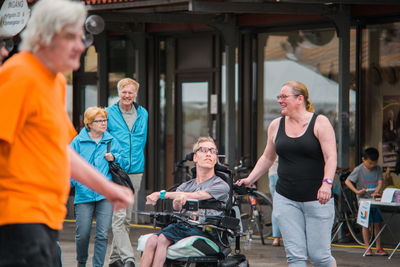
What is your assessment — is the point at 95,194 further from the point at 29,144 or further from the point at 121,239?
the point at 29,144

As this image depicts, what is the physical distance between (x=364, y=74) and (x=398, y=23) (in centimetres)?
91

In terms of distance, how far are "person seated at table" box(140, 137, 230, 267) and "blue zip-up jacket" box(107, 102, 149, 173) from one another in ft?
4.55

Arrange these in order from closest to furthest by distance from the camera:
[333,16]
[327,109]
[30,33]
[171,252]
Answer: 1. [30,33]
2. [171,252]
3. [333,16]
4. [327,109]

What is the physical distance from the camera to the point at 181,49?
14180 millimetres

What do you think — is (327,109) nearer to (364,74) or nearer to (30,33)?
(364,74)

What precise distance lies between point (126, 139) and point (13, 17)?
7.10 feet

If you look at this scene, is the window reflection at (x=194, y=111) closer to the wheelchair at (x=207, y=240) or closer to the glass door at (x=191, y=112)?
the glass door at (x=191, y=112)

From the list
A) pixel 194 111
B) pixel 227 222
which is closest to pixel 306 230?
pixel 227 222

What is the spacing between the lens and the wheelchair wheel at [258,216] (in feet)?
37.4

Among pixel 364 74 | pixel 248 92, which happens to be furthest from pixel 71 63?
pixel 248 92

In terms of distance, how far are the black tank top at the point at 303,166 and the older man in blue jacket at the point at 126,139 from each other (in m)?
2.48

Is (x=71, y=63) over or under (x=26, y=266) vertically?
over

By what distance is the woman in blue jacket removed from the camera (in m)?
7.86

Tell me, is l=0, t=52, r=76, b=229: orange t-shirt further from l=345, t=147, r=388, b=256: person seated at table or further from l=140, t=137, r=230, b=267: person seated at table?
l=345, t=147, r=388, b=256: person seated at table
